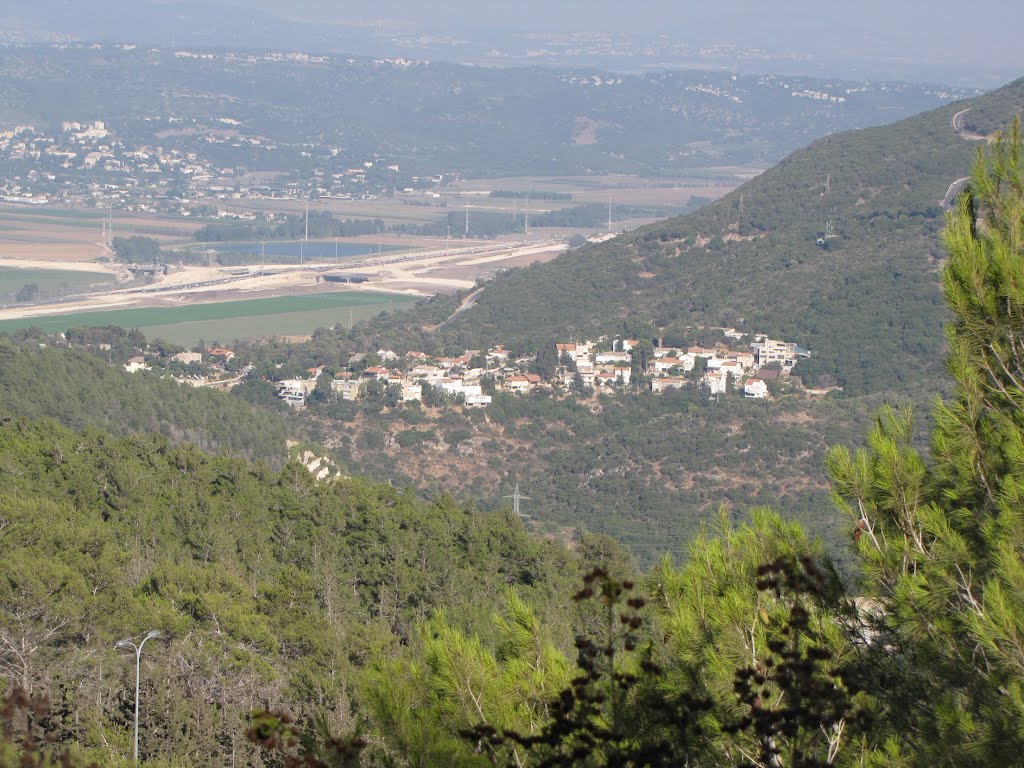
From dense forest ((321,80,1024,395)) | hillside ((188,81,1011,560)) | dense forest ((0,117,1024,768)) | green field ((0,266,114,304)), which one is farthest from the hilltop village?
dense forest ((0,117,1024,768))

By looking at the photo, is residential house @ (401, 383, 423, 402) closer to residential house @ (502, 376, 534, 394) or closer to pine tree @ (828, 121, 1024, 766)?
residential house @ (502, 376, 534, 394)

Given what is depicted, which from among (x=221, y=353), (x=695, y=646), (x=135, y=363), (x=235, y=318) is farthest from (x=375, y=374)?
(x=695, y=646)

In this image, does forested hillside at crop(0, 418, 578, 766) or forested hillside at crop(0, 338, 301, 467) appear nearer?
forested hillside at crop(0, 418, 578, 766)

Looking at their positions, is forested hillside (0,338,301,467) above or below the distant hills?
below

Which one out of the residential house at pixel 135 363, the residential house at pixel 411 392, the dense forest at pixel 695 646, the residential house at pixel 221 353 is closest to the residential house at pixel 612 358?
the residential house at pixel 411 392

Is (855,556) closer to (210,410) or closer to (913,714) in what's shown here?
(913,714)

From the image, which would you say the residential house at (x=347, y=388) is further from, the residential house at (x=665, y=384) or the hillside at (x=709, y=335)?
the residential house at (x=665, y=384)

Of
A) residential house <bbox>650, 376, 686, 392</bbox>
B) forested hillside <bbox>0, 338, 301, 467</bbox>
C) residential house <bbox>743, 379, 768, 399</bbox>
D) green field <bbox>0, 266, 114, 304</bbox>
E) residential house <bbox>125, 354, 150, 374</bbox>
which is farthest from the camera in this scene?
green field <bbox>0, 266, 114, 304</bbox>
